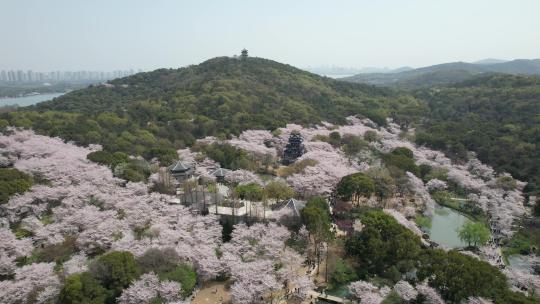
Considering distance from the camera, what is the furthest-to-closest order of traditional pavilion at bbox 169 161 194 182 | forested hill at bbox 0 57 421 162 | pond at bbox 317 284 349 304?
forested hill at bbox 0 57 421 162 < traditional pavilion at bbox 169 161 194 182 < pond at bbox 317 284 349 304

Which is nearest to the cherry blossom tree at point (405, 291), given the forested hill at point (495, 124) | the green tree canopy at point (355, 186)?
the green tree canopy at point (355, 186)

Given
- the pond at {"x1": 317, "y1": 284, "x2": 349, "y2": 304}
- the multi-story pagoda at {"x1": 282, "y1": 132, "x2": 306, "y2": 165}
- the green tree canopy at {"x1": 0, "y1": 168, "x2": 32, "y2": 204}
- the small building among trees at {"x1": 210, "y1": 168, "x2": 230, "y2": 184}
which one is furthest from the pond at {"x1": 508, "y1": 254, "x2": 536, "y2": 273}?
the green tree canopy at {"x1": 0, "y1": 168, "x2": 32, "y2": 204}

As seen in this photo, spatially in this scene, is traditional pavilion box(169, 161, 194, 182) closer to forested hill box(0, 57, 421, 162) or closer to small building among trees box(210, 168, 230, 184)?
small building among trees box(210, 168, 230, 184)

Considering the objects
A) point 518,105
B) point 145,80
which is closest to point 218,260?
point 518,105

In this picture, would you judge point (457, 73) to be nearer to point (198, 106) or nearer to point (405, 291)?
point (198, 106)

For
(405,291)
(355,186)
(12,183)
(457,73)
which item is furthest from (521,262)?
(457,73)
